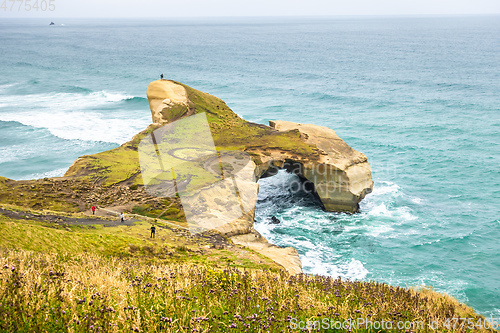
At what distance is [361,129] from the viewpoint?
2333 inches

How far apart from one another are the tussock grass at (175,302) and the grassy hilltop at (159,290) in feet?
0.07

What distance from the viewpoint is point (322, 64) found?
384ft

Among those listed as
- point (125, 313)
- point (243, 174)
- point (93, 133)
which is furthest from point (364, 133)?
point (125, 313)

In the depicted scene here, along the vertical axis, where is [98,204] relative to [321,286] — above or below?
below

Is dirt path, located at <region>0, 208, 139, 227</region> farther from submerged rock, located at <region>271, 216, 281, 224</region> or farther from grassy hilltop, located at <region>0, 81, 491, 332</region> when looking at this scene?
submerged rock, located at <region>271, 216, 281, 224</region>

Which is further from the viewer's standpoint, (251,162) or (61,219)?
(251,162)

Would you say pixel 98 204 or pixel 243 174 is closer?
pixel 98 204

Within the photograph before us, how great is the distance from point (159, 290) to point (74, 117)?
6262 centimetres

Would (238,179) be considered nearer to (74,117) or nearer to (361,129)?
(361,129)

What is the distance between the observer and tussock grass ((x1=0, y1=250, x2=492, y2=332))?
21.1 ft

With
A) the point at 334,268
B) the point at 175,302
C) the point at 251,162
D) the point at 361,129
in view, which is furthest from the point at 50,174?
the point at 361,129

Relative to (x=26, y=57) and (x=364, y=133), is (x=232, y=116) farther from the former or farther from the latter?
(x=26, y=57)

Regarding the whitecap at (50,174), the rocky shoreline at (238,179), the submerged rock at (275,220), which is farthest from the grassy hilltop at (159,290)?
the whitecap at (50,174)

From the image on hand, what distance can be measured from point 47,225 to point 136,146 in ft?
54.0
